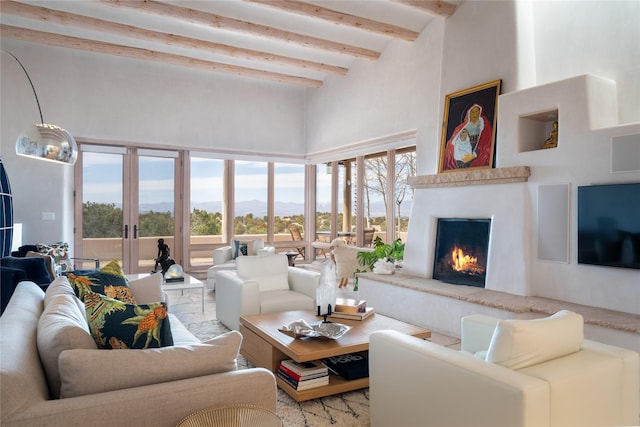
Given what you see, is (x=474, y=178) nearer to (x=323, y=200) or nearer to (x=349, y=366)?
(x=349, y=366)

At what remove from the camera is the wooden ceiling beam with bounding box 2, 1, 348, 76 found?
519cm

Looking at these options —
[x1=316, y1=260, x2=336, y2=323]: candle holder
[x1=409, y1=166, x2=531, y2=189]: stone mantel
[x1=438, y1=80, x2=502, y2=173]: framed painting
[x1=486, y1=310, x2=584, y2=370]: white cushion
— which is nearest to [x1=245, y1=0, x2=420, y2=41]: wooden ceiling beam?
[x1=438, y1=80, x2=502, y2=173]: framed painting

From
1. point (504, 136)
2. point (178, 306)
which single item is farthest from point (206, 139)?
point (504, 136)

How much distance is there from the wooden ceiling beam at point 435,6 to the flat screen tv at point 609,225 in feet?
8.92

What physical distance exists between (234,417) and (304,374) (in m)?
1.26

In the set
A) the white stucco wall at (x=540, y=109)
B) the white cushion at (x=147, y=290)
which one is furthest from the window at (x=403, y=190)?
the white cushion at (x=147, y=290)

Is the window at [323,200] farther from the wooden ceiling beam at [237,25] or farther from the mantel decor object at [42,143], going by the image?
the mantel decor object at [42,143]

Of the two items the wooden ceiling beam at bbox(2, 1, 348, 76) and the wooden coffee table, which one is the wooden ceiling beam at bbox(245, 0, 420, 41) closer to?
the wooden ceiling beam at bbox(2, 1, 348, 76)

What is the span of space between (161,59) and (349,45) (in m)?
3.05

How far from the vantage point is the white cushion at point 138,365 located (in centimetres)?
147

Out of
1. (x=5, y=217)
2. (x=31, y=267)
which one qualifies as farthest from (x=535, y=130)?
(x=5, y=217)

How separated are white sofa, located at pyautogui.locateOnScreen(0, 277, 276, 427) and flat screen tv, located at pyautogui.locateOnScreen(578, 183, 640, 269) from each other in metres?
3.27

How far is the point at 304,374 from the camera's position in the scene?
275 centimetres

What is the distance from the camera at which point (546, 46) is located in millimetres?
4547
